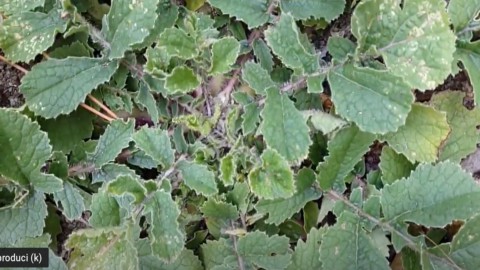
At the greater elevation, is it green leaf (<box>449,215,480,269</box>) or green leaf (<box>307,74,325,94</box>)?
green leaf (<box>307,74,325,94</box>)

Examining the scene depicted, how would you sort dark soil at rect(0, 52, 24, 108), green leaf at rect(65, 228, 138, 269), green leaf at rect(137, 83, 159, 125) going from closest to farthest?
green leaf at rect(65, 228, 138, 269) < green leaf at rect(137, 83, 159, 125) < dark soil at rect(0, 52, 24, 108)

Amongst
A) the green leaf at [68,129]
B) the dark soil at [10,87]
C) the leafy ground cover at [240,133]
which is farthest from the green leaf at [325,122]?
the dark soil at [10,87]

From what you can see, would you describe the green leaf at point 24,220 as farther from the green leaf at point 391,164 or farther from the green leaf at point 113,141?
the green leaf at point 391,164

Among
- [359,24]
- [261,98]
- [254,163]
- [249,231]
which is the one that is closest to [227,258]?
[249,231]

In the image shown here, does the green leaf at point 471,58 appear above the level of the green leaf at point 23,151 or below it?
above

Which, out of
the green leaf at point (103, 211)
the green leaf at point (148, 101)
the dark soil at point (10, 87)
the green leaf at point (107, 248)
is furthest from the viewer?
the dark soil at point (10, 87)

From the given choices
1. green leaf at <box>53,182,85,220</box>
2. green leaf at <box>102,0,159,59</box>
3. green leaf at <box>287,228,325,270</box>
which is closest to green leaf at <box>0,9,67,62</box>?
green leaf at <box>102,0,159,59</box>

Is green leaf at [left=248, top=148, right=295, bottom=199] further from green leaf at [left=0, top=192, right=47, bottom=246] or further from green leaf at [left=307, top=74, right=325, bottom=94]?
green leaf at [left=0, top=192, right=47, bottom=246]
